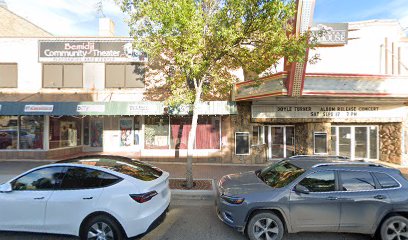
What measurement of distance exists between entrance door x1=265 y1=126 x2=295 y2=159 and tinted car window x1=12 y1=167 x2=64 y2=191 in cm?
1063

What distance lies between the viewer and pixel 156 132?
1269 cm

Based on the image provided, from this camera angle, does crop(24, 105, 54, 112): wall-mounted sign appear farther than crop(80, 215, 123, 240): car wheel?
Yes

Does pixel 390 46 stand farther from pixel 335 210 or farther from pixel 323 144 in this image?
pixel 335 210

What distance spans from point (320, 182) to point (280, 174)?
0.85 meters

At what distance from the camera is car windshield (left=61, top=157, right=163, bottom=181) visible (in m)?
4.48

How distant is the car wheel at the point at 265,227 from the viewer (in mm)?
4297

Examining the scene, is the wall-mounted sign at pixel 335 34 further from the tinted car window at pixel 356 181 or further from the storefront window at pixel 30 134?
the storefront window at pixel 30 134

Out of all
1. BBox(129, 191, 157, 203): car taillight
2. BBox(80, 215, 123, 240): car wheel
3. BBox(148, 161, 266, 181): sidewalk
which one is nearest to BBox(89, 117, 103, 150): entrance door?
BBox(148, 161, 266, 181): sidewalk

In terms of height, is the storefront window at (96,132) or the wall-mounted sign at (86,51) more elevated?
the wall-mounted sign at (86,51)

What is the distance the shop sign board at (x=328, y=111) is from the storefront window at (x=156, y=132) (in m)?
5.00

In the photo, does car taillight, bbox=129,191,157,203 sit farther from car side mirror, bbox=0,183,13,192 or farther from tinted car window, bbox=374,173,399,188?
tinted car window, bbox=374,173,399,188

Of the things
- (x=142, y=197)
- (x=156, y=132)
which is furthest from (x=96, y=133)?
(x=142, y=197)

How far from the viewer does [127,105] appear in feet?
35.3

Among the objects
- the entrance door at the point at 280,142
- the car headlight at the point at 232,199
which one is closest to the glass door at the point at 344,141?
the entrance door at the point at 280,142
